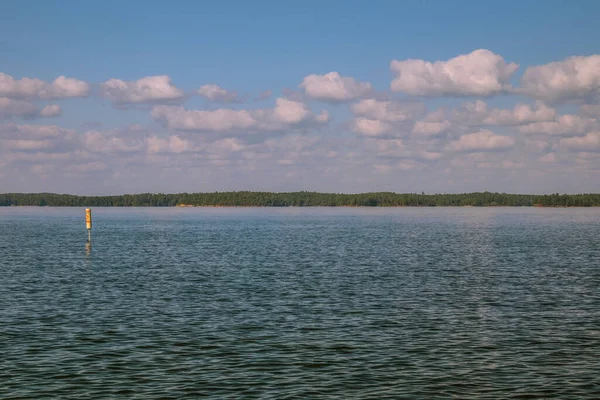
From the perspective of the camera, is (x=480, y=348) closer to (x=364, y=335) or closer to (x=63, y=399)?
(x=364, y=335)

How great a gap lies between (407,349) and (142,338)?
36.5ft

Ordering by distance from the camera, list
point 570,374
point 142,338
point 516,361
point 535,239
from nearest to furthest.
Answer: point 570,374 < point 516,361 < point 142,338 < point 535,239

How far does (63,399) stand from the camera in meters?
21.2

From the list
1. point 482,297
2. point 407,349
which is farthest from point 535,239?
point 407,349

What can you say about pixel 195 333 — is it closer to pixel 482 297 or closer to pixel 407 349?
pixel 407 349

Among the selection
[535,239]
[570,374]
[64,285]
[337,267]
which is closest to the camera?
[570,374]

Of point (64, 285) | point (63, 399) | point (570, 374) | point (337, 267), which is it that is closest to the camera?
point (63, 399)

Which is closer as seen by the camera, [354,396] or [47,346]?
[354,396]

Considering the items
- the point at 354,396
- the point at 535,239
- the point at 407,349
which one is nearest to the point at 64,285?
the point at 407,349

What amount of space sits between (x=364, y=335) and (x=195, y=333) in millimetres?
7423

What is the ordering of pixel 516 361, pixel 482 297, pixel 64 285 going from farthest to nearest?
pixel 64 285
pixel 482 297
pixel 516 361

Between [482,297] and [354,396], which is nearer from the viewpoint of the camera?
[354,396]

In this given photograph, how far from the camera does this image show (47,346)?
92.6ft

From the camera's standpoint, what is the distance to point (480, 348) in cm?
2791
